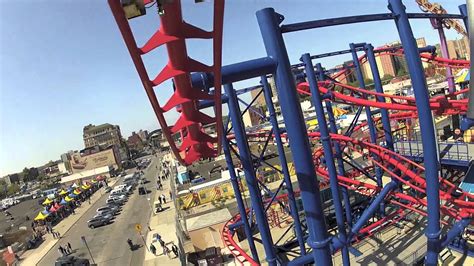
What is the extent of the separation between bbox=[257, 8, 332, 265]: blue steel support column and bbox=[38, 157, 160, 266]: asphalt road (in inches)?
726

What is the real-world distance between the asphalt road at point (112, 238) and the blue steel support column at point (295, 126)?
18.4 m

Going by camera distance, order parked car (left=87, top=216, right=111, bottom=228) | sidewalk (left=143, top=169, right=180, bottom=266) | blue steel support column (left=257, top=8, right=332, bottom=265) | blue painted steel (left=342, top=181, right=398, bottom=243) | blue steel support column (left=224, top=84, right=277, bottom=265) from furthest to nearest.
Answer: parked car (left=87, top=216, right=111, bottom=228) < sidewalk (left=143, top=169, right=180, bottom=266) < blue steel support column (left=224, top=84, right=277, bottom=265) < blue painted steel (left=342, top=181, right=398, bottom=243) < blue steel support column (left=257, top=8, right=332, bottom=265)

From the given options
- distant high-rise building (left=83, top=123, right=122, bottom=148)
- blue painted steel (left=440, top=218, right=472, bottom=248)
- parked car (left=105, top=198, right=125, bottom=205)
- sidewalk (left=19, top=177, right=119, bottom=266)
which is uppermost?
distant high-rise building (left=83, top=123, right=122, bottom=148)

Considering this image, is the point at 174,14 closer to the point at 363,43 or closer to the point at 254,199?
the point at 254,199

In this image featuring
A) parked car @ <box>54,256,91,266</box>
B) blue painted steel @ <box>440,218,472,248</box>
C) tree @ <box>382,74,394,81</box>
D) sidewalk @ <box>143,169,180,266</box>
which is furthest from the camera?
tree @ <box>382,74,394,81</box>

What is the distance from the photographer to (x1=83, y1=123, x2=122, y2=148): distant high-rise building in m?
129

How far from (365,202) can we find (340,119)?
27.8 m

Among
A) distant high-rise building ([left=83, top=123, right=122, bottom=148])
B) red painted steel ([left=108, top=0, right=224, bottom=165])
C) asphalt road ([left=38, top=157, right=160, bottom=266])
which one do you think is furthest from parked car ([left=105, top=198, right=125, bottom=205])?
distant high-rise building ([left=83, top=123, right=122, bottom=148])

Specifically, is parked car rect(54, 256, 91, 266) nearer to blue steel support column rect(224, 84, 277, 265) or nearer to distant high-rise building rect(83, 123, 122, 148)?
blue steel support column rect(224, 84, 277, 265)

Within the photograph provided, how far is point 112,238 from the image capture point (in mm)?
28672

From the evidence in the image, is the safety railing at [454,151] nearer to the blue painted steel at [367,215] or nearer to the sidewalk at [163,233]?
the blue painted steel at [367,215]

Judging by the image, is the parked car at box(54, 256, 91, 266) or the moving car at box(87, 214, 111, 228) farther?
the moving car at box(87, 214, 111, 228)

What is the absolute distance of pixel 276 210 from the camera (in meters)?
21.7

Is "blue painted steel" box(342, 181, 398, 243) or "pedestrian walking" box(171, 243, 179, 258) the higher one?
"blue painted steel" box(342, 181, 398, 243)
